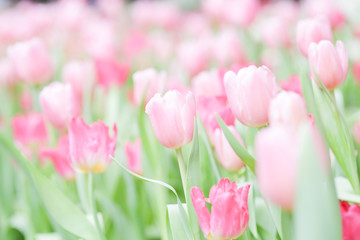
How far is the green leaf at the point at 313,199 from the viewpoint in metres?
0.31

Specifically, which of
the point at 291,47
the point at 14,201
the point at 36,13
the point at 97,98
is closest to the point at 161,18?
the point at 36,13

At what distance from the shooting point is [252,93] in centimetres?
48

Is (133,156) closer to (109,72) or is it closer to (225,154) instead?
(225,154)

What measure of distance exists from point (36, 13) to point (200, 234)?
2073 mm

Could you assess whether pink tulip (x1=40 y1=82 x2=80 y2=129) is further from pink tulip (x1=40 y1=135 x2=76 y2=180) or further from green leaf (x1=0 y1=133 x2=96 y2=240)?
green leaf (x1=0 y1=133 x2=96 y2=240)

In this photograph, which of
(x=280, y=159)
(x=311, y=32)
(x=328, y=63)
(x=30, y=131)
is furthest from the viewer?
(x=30, y=131)

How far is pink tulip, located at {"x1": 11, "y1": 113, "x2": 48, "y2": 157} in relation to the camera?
3.33 feet

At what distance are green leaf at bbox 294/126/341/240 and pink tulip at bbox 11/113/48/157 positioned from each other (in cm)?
77

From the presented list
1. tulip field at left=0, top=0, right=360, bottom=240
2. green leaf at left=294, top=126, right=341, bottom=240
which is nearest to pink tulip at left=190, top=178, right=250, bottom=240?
tulip field at left=0, top=0, right=360, bottom=240

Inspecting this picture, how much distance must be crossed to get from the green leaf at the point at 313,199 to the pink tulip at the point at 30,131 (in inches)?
30.3

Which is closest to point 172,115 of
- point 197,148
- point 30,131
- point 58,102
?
point 197,148

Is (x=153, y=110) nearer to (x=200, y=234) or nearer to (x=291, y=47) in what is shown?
(x=200, y=234)

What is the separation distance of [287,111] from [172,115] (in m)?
0.15

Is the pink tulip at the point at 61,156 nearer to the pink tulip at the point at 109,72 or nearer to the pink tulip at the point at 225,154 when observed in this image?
the pink tulip at the point at 225,154
